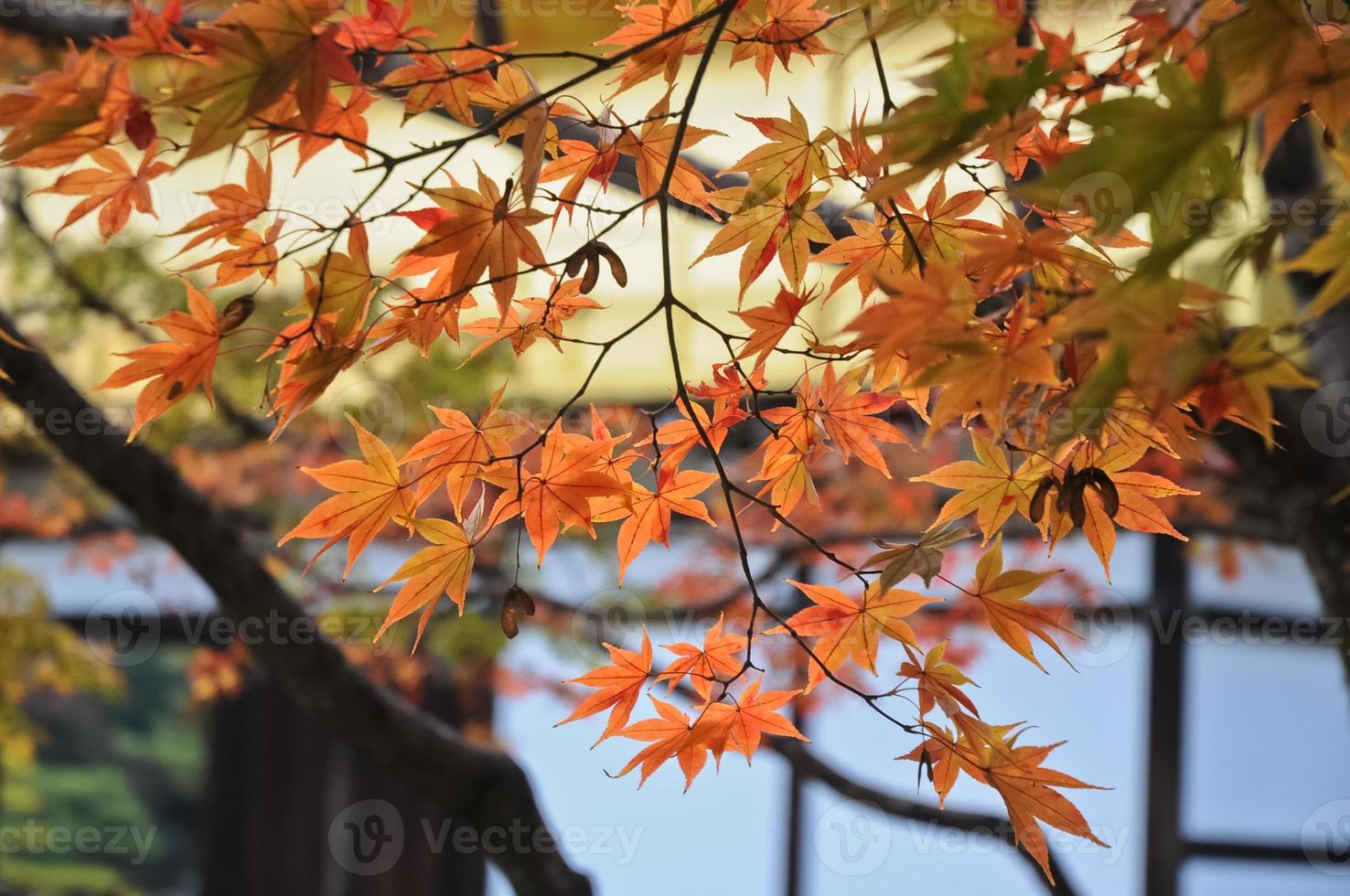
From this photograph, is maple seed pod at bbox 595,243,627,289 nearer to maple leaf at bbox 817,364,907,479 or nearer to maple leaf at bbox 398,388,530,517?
maple leaf at bbox 398,388,530,517

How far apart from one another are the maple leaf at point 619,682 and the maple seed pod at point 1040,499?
0.33 metres

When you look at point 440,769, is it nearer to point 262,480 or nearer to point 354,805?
point 262,480

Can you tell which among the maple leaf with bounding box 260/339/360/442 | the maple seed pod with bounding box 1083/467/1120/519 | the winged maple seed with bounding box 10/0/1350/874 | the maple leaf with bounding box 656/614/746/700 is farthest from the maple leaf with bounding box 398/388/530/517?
the maple seed pod with bounding box 1083/467/1120/519

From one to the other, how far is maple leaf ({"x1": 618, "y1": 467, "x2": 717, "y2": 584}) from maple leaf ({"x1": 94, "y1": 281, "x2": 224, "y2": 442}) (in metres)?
0.36

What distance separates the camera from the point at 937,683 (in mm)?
850

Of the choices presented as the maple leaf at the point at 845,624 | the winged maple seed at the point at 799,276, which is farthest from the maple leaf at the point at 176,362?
the maple leaf at the point at 845,624

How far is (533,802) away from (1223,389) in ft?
3.91

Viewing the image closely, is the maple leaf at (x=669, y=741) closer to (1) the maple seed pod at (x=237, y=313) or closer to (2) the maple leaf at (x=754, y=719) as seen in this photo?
(2) the maple leaf at (x=754, y=719)

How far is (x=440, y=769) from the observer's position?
1.52 meters

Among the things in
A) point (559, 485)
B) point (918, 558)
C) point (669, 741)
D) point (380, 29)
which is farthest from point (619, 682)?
point (380, 29)

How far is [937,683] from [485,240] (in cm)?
46

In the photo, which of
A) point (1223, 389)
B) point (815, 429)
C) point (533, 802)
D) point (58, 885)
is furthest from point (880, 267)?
point (58, 885)

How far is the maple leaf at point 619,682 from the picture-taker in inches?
35.7

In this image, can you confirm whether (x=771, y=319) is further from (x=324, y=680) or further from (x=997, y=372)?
(x=324, y=680)
